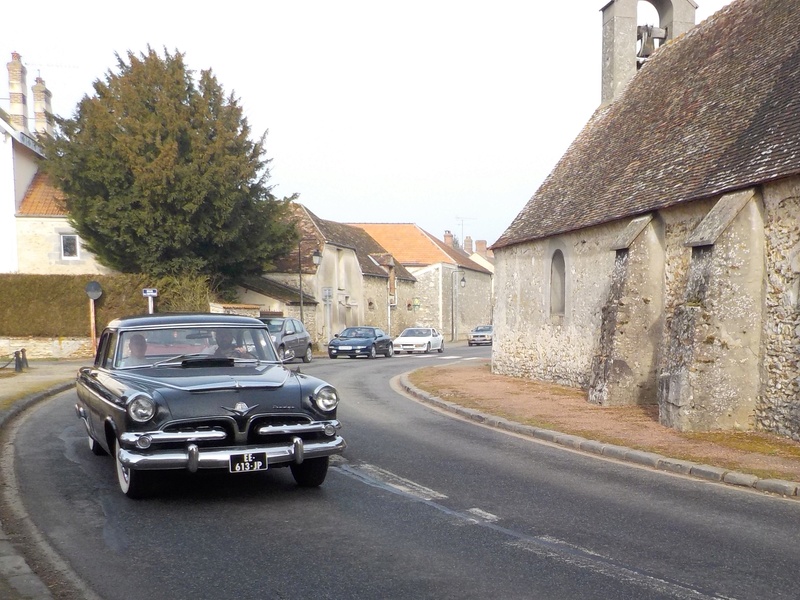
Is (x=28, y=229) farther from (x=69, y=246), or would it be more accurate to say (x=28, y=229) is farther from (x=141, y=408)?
(x=141, y=408)

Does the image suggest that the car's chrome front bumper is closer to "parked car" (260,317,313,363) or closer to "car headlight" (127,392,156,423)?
"car headlight" (127,392,156,423)

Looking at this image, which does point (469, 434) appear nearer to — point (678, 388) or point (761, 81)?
point (678, 388)

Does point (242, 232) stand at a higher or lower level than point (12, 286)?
A: higher

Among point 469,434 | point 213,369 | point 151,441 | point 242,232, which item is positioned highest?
point 242,232

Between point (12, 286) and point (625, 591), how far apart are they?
93.8 ft

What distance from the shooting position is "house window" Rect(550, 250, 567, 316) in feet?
61.5

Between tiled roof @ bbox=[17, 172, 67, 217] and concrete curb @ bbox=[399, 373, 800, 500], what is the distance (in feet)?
85.8

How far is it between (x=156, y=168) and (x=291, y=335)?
7.96 meters

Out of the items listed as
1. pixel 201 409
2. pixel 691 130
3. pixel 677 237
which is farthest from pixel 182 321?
pixel 691 130

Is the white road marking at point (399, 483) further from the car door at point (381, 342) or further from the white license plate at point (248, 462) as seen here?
the car door at point (381, 342)

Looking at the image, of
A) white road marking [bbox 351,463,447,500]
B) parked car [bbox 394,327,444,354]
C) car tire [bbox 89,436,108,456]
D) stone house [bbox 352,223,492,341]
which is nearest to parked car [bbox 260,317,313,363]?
parked car [bbox 394,327,444,354]

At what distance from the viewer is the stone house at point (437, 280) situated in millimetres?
57781

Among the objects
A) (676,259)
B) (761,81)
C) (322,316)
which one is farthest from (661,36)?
(322,316)

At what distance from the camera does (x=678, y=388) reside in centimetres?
1131
